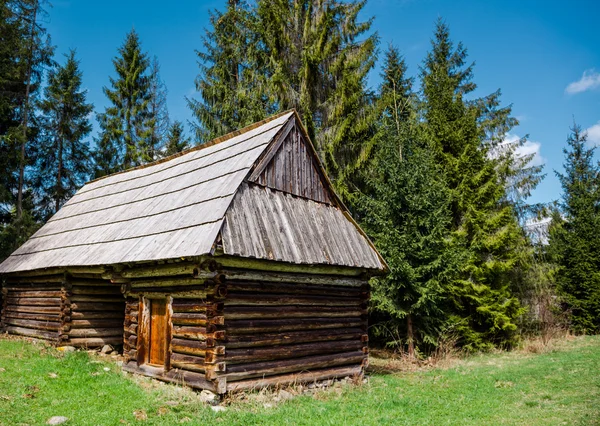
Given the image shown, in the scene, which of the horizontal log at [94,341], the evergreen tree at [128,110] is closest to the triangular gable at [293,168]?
the horizontal log at [94,341]

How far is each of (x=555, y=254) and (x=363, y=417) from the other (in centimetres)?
1923

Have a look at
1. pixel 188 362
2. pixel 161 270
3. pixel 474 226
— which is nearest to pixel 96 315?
pixel 161 270

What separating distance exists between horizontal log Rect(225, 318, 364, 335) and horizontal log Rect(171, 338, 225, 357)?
1.37 feet

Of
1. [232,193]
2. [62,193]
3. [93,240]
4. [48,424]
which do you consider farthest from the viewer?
[62,193]

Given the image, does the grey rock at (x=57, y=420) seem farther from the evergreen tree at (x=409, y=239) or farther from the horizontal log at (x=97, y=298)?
the evergreen tree at (x=409, y=239)

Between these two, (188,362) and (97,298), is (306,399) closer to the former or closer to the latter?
(188,362)

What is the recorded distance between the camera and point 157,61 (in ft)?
93.7

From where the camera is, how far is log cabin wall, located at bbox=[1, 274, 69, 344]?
12578 millimetres

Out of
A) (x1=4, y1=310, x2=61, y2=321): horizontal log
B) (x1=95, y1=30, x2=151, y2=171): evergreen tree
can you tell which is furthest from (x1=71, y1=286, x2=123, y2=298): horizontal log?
(x1=95, y1=30, x2=151, y2=171): evergreen tree

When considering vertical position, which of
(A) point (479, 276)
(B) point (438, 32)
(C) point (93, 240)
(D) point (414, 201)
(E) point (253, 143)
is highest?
(B) point (438, 32)

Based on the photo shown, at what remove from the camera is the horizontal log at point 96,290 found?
1253 cm

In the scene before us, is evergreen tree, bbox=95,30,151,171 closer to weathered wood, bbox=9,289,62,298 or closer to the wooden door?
weathered wood, bbox=9,289,62,298

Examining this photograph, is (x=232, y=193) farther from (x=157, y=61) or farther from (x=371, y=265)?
(x=157, y=61)

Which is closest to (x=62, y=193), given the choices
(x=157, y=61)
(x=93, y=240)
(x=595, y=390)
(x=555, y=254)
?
(x=157, y=61)
